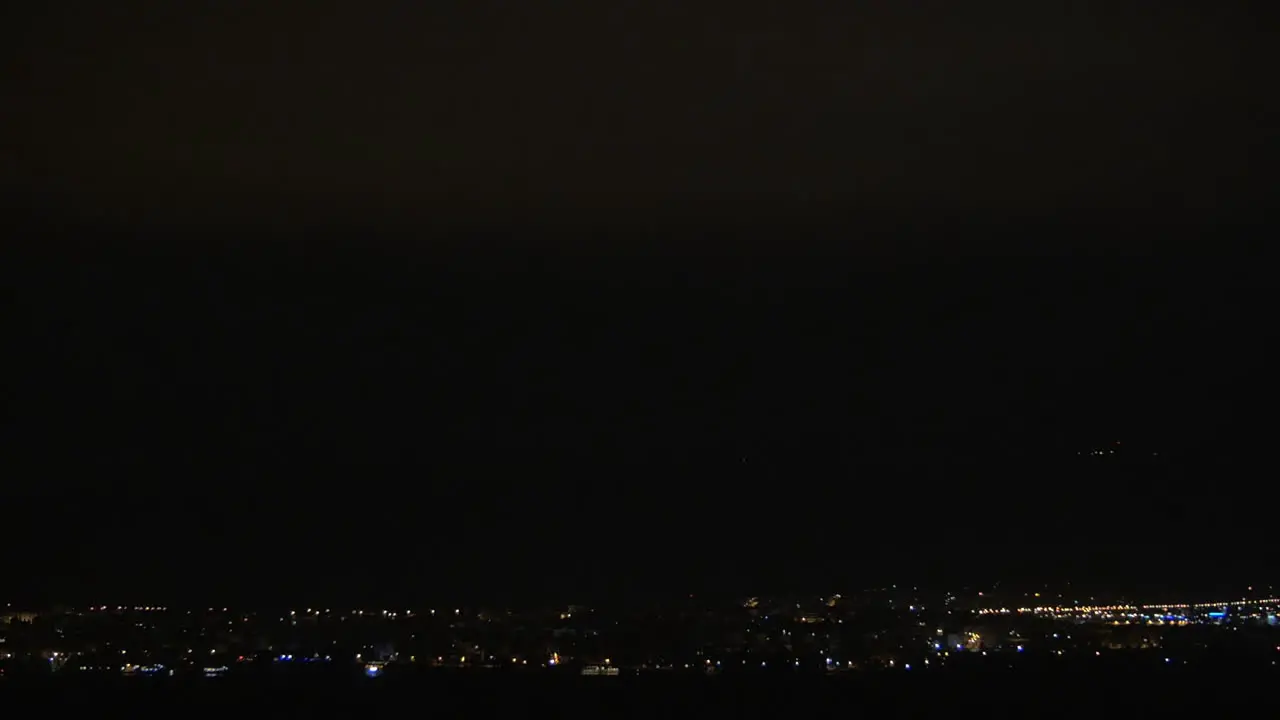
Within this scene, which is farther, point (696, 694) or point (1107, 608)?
point (1107, 608)

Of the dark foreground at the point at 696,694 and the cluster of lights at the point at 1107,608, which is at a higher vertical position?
the dark foreground at the point at 696,694

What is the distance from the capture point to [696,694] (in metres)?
18.3

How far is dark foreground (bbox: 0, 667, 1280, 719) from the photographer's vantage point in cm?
1702

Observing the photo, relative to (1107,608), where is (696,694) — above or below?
above

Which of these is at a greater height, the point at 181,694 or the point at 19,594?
the point at 181,694

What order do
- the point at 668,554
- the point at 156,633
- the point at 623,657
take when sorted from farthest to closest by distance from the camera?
the point at 668,554 → the point at 156,633 → the point at 623,657

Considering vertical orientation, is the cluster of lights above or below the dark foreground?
below

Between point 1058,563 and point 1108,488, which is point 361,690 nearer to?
point 1058,563

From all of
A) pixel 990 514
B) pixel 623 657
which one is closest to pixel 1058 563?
pixel 990 514

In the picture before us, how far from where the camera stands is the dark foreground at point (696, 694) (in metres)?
17.0

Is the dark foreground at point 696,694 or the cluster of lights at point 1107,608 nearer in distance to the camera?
the dark foreground at point 696,694

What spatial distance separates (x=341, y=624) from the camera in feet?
80.9

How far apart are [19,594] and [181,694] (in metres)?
10.0

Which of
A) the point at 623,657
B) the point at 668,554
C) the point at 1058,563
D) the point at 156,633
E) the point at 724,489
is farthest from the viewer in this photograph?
the point at 724,489
